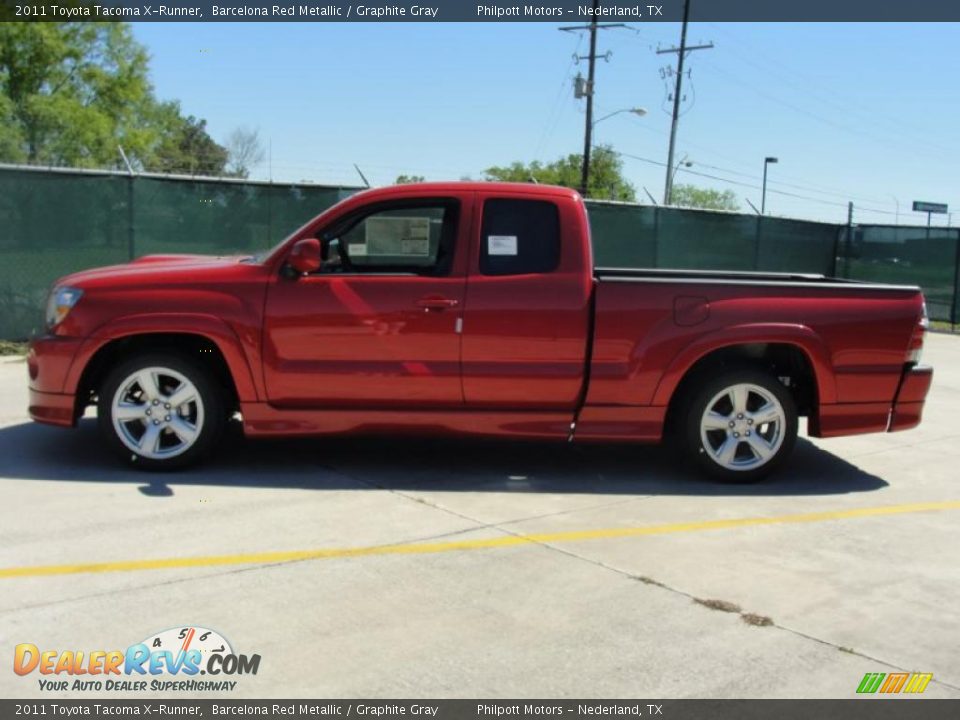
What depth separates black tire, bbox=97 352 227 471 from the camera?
5.95 m

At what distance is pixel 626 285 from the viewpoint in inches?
237

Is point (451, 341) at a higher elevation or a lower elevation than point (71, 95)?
lower

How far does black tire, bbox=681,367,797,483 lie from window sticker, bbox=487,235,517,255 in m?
1.55

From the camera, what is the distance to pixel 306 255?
581 cm

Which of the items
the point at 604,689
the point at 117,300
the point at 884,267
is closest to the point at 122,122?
the point at 884,267

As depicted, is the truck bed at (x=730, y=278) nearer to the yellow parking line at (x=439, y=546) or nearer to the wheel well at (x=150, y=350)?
the yellow parking line at (x=439, y=546)

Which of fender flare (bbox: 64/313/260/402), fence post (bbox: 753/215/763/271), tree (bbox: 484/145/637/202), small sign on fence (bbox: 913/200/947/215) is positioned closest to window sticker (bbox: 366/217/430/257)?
fender flare (bbox: 64/313/260/402)

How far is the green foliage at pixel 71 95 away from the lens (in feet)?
134

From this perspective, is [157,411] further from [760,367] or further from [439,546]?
[760,367]

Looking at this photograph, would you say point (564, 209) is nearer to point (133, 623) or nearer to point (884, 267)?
point (133, 623)

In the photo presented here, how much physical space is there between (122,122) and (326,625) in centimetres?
4840

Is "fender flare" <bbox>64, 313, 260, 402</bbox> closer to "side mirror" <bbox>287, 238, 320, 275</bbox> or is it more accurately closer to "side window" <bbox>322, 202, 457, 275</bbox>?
"side mirror" <bbox>287, 238, 320, 275</bbox>

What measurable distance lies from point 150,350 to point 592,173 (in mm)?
62377
